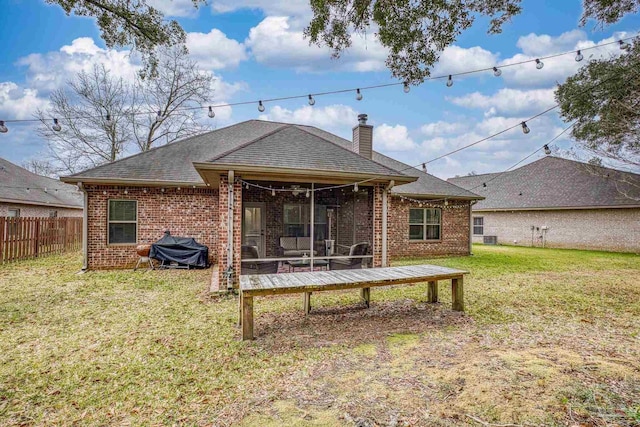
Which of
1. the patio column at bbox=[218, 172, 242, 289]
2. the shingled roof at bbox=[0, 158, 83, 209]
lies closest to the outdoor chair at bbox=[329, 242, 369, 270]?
the patio column at bbox=[218, 172, 242, 289]

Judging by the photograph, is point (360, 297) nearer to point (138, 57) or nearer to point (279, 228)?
point (279, 228)

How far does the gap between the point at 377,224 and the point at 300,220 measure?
437cm

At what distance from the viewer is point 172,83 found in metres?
20.0

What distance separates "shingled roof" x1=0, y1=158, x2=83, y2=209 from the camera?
15.2 metres

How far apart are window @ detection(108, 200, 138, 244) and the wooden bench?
6711 millimetres

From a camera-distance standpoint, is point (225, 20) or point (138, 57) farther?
point (225, 20)

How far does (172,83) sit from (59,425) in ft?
69.1

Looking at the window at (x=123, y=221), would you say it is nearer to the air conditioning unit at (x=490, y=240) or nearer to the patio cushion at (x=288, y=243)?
the patio cushion at (x=288, y=243)

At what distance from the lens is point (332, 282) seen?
194 inches

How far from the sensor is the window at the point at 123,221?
10102 millimetres

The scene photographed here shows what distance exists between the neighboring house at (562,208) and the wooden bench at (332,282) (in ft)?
32.2

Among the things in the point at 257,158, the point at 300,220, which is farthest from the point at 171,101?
the point at 257,158

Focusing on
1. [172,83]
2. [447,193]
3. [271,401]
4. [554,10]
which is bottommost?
[271,401]

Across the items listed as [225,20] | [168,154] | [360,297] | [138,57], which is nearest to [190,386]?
[360,297]
